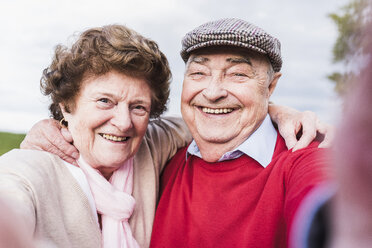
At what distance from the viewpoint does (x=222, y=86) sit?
2.31 meters

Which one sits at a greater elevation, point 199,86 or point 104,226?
point 199,86

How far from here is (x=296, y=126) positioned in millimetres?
2279

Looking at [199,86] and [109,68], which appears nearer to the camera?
[109,68]

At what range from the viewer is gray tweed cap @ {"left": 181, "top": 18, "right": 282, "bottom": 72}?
87.0 inches

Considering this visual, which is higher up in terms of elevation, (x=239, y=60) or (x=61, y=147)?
(x=239, y=60)

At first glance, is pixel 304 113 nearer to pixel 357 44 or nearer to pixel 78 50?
pixel 78 50

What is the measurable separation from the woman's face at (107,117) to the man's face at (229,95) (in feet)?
1.31

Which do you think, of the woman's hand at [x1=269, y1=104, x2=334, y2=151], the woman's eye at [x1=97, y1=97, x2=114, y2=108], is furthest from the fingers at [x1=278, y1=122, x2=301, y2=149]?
the woman's eye at [x1=97, y1=97, x2=114, y2=108]

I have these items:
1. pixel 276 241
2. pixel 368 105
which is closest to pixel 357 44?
pixel 368 105

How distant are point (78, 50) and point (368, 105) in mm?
2172

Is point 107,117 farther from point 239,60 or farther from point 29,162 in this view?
point 239,60

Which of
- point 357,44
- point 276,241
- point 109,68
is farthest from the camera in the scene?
point 109,68

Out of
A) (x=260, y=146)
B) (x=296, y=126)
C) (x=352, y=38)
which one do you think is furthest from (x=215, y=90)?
(x=352, y=38)

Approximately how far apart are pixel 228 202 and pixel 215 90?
0.69m
